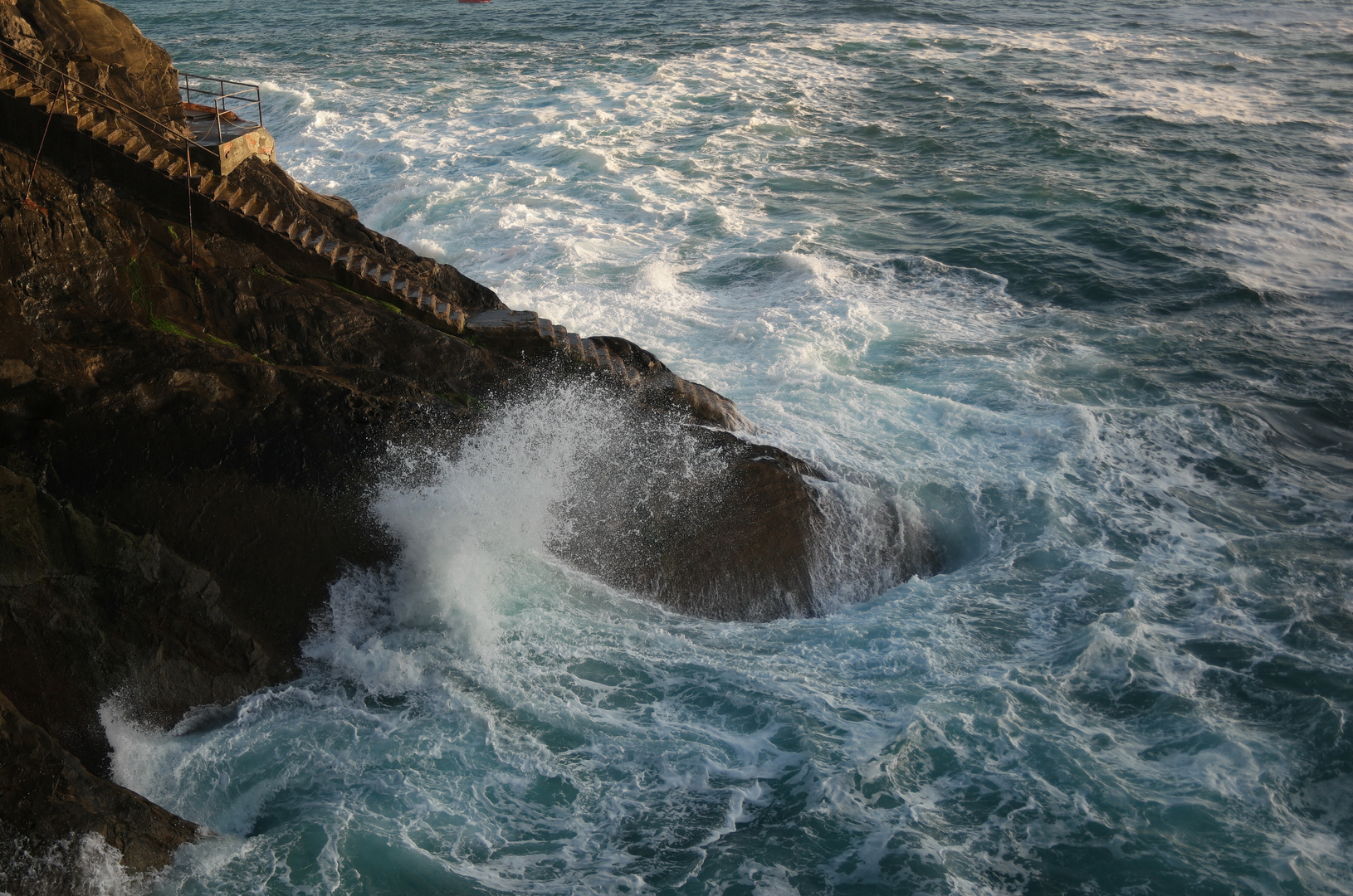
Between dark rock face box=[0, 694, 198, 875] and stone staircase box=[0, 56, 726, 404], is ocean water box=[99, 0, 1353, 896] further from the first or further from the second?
stone staircase box=[0, 56, 726, 404]

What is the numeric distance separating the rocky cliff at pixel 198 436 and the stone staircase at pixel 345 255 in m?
0.04

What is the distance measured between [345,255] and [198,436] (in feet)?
8.62

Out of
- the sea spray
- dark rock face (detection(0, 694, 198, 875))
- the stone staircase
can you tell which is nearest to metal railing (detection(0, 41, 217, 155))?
the stone staircase

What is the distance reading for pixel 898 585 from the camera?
9203mm

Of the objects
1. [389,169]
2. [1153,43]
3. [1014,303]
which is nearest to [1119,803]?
[1014,303]

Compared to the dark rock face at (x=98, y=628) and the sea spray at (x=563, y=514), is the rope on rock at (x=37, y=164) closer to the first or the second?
the dark rock face at (x=98, y=628)

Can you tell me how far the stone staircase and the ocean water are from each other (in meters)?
0.64

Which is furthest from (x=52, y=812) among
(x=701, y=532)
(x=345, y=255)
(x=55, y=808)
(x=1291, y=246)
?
(x=1291, y=246)

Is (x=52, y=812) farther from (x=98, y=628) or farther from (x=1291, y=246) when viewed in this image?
(x=1291, y=246)

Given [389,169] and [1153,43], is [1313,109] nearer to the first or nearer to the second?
[1153,43]

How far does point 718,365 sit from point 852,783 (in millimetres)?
6897

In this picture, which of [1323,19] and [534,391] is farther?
[1323,19]

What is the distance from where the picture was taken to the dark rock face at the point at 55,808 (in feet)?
19.1

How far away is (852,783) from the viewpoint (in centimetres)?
695
